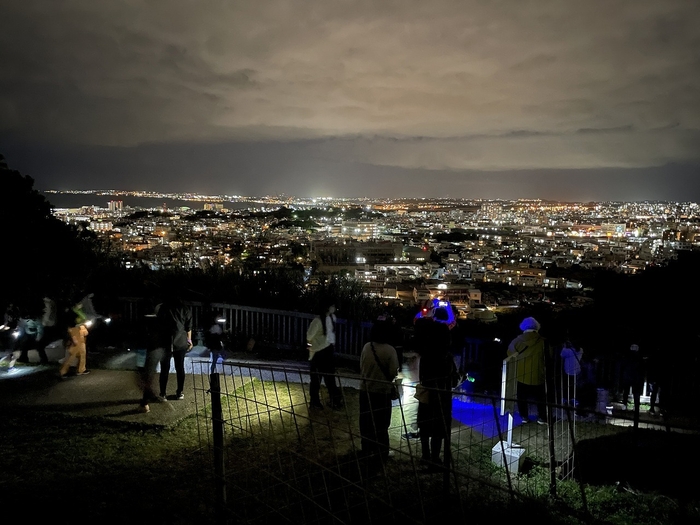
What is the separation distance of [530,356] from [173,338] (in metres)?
5.04

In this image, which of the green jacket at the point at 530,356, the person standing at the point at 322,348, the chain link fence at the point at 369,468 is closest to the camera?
the chain link fence at the point at 369,468

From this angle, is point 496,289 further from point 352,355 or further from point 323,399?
point 323,399

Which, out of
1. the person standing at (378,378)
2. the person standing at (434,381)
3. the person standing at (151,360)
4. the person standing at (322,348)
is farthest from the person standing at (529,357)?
the person standing at (151,360)

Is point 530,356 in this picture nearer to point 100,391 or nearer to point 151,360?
point 151,360

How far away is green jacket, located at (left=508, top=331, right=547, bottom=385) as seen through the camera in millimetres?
6883

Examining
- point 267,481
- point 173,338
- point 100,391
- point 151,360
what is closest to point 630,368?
point 267,481

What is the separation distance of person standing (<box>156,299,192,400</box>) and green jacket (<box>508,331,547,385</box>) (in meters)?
4.72

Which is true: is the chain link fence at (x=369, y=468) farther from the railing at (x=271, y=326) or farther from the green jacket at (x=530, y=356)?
the railing at (x=271, y=326)

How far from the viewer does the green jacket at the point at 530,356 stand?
6.88m

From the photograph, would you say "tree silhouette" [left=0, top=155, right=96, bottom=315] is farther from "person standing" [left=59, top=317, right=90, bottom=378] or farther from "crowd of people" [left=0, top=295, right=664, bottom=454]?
"person standing" [left=59, top=317, right=90, bottom=378]

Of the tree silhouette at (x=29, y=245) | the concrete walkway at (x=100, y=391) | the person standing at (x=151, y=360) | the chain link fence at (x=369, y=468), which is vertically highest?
the tree silhouette at (x=29, y=245)

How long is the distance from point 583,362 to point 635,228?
41186mm

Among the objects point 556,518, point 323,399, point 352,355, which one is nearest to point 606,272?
point 352,355

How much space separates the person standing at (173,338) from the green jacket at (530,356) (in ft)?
15.5
